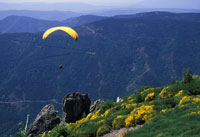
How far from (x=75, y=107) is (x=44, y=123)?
740cm

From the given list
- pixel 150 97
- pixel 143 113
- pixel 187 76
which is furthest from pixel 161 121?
pixel 187 76

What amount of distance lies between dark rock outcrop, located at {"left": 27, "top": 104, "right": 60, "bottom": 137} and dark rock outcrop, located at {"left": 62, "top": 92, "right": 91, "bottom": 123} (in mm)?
2586

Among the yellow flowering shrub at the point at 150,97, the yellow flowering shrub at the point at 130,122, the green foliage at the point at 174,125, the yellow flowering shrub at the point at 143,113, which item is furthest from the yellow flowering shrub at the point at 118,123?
the yellow flowering shrub at the point at 150,97

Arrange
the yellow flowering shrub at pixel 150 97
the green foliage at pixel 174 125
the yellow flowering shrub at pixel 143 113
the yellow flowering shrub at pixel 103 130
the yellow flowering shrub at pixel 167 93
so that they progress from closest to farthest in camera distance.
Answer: the green foliage at pixel 174 125 < the yellow flowering shrub at pixel 143 113 < the yellow flowering shrub at pixel 103 130 < the yellow flowering shrub at pixel 167 93 < the yellow flowering shrub at pixel 150 97

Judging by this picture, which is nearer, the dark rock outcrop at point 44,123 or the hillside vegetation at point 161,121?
the hillside vegetation at point 161,121

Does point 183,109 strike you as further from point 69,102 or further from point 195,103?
point 69,102

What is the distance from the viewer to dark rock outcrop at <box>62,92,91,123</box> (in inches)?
1709

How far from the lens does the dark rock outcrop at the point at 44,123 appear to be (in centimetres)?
4238

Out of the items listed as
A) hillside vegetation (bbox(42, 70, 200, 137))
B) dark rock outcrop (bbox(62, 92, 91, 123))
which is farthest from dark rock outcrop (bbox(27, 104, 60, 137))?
hillside vegetation (bbox(42, 70, 200, 137))

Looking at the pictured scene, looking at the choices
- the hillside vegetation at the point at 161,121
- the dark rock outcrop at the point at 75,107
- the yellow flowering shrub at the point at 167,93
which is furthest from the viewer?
the dark rock outcrop at the point at 75,107

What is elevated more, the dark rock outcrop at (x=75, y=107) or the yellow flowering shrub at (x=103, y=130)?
the yellow flowering shrub at (x=103, y=130)

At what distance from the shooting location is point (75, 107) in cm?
4412

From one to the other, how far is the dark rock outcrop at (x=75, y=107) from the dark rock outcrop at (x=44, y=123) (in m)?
2.59

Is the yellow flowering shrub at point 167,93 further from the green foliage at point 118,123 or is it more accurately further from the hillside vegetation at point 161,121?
the green foliage at point 118,123
